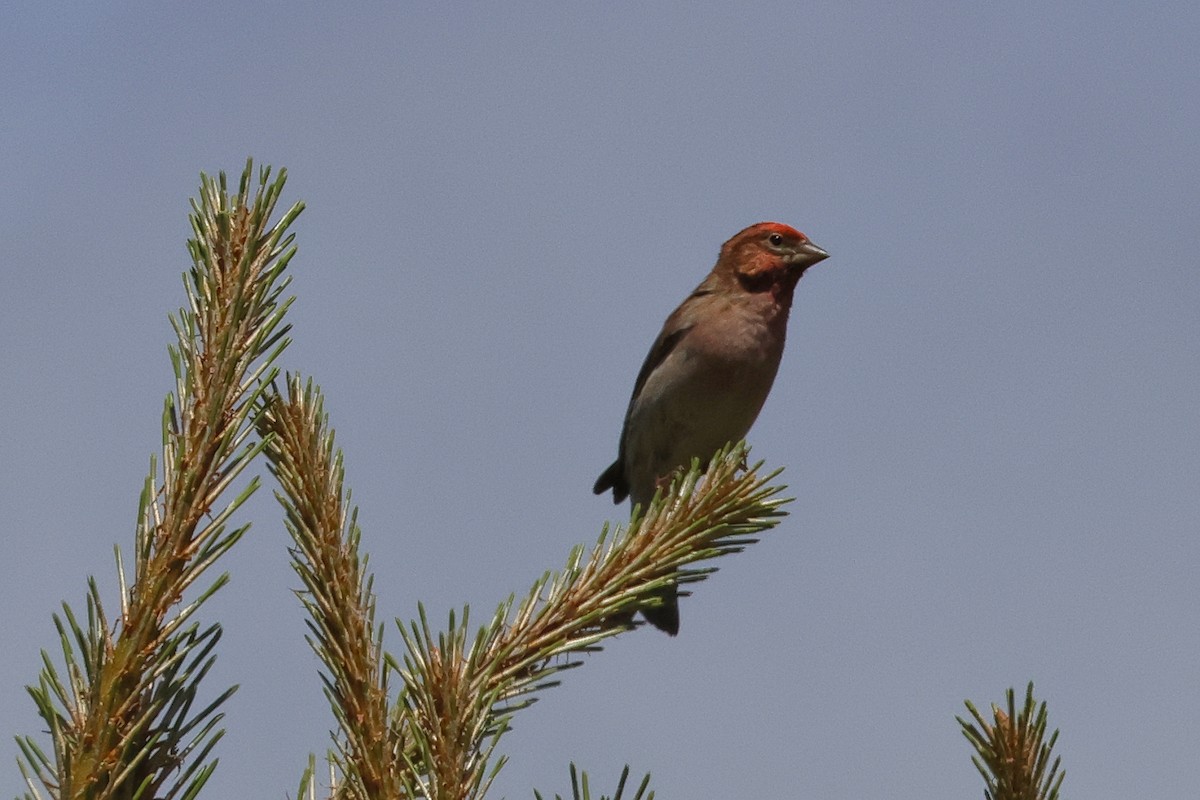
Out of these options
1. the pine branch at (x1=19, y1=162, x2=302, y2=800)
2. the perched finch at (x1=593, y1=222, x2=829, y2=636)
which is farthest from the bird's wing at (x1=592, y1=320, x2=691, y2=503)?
the pine branch at (x1=19, y1=162, x2=302, y2=800)

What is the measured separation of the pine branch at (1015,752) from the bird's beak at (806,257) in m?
6.74

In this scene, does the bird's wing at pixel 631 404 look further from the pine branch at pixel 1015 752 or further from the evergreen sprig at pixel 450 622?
the pine branch at pixel 1015 752

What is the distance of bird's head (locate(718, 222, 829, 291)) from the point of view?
8977 millimetres

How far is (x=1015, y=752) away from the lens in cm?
246

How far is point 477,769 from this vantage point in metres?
2.30

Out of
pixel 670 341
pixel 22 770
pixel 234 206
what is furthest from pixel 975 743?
pixel 670 341

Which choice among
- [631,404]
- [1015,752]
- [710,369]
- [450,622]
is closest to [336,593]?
[450,622]

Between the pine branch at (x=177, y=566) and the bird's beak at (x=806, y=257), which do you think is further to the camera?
the bird's beak at (x=806, y=257)

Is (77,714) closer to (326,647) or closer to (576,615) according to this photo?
(326,647)

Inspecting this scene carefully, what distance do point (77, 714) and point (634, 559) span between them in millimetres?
1369

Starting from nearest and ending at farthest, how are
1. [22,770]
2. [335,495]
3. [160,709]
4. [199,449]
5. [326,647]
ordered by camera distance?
[22,770]
[160,709]
[199,449]
[326,647]
[335,495]

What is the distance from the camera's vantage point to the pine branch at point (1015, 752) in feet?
8.04

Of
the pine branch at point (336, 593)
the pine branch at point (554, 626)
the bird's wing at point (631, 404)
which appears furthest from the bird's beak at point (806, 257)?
the pine branch at point (336, 593)

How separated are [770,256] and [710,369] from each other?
1.41 meters
